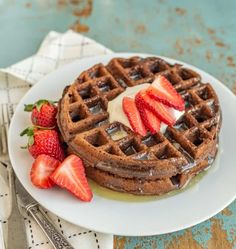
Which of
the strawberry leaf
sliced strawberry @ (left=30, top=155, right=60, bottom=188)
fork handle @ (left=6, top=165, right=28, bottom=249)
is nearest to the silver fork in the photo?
fork handle @ (left=6, top=165, right=28, bottom=249)

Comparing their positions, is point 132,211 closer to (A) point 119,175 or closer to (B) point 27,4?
(A) point 119,175

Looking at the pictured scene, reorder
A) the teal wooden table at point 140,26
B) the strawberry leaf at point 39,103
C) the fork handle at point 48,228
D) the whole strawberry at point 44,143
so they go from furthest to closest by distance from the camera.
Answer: the teal wooden table at point 140,26, the strawberry leaf at point 39,103, the whole strawberry at point 44,143, the fork handle at point 48,228

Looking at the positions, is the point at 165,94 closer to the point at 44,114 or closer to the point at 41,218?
the point at 44,114

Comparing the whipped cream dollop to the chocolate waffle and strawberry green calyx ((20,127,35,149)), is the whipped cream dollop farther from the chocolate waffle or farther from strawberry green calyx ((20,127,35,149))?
strawberry green calyx ((20,127,35,149))

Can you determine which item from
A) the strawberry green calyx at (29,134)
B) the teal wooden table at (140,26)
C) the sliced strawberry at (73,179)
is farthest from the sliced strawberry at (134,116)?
the teal wooden table at (140,26)

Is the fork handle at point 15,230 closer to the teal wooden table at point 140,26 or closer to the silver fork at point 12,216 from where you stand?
the silver fork at point 12,216
